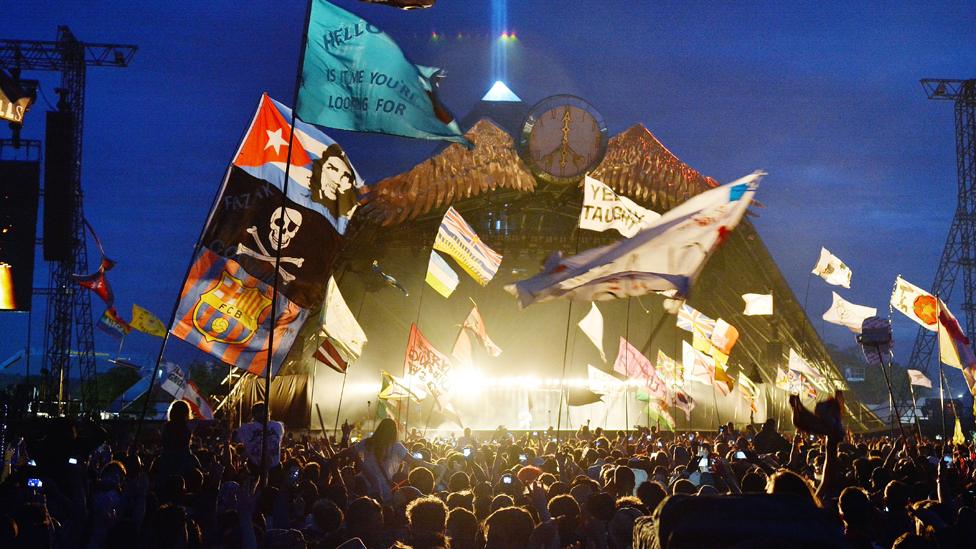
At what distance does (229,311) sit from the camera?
11.4m

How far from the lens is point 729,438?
22.6 m

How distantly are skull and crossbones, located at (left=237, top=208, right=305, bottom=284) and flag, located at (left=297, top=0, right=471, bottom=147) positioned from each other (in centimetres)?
125

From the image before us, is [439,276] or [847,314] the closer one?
[439,276]

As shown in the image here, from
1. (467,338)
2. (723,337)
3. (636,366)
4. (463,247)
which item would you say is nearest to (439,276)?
(463,247)

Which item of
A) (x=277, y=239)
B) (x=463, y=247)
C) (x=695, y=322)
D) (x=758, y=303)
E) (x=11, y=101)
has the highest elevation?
(x=11, y=101)

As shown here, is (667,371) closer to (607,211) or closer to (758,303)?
(758,303)

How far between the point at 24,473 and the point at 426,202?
29665 mm

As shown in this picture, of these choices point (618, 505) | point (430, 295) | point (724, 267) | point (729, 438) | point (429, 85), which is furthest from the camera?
point (430, 295)

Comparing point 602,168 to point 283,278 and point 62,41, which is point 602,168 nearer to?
point 62,41

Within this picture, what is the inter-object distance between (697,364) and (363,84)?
73.5 feet

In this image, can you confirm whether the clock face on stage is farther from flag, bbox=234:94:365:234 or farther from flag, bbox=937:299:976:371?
flag, bbox=234:94:365:234

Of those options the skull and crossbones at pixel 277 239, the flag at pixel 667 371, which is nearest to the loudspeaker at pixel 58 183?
the flag at pixel 667 371

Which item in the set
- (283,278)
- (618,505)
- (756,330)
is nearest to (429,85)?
(283,278)

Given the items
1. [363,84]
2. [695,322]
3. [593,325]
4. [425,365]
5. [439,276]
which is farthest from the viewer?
[695,322]
